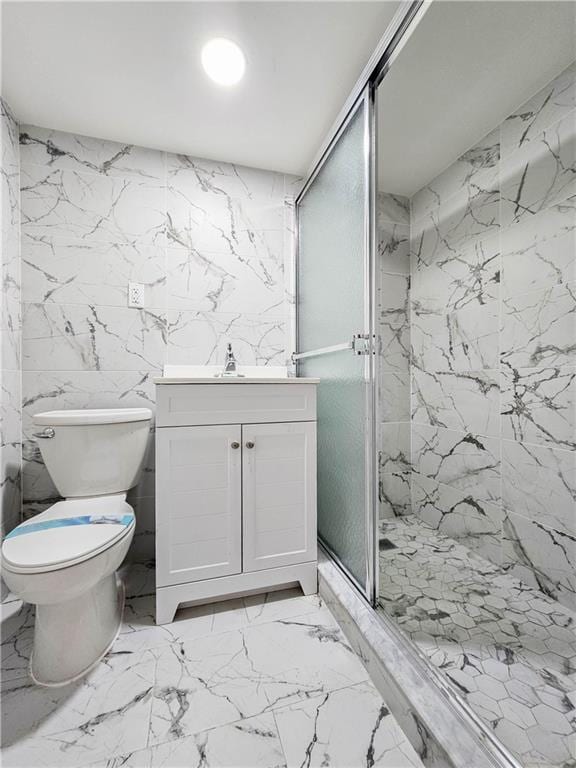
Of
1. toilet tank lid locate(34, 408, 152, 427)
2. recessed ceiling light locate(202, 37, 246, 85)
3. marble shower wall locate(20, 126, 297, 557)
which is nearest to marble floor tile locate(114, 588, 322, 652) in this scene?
marble shower wall locate(20, 126, 297, 557)

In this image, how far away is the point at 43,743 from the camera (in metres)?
0.87

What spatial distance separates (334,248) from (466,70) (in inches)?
32.8

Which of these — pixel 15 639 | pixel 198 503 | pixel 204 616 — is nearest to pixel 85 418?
pixel 198 503

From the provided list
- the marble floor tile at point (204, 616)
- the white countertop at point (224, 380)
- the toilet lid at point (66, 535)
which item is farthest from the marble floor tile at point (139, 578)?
the white countertop at point (224, 380)

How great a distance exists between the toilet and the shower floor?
3.20ft

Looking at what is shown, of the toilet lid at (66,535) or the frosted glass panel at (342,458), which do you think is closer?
the toilet lid at (66,535)

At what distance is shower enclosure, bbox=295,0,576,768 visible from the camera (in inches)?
45.5

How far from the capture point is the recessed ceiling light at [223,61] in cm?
126

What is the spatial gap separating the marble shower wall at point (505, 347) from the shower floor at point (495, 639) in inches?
6.7

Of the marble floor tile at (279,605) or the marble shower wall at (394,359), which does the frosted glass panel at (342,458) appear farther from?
the marble shower wall at (394,359)

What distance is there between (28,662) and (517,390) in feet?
6.99

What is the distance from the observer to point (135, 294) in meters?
1.77

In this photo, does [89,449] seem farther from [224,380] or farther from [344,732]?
[344,732]

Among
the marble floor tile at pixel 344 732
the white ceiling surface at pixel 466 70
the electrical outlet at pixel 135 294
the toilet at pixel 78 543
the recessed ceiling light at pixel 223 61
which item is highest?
the white ceiling surface at pixel 466 70
